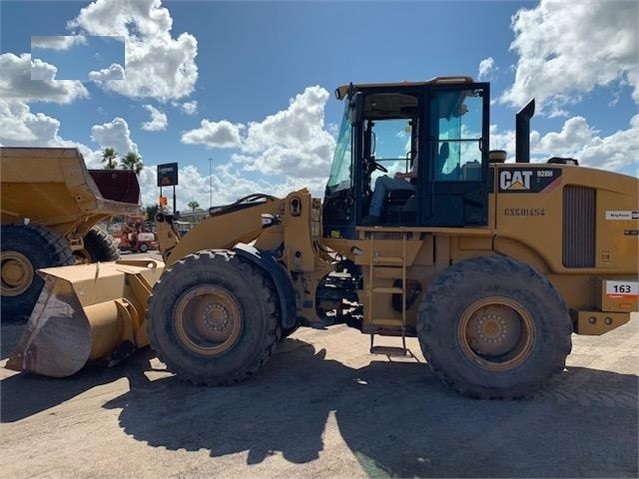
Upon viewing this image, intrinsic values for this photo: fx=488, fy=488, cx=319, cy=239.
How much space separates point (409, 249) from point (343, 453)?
223 cm

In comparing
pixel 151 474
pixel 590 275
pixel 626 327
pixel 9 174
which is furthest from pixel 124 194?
pixel 626 327

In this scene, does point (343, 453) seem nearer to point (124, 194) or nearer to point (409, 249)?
point (409, 249)

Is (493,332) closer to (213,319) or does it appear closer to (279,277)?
(279,277)

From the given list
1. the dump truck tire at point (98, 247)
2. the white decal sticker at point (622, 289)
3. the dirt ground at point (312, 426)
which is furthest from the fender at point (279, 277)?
the dump truck tire at point (98, 247)

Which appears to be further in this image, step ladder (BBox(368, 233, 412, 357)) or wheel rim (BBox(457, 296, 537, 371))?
step ladder (BBox(368, 233, 412, 357))

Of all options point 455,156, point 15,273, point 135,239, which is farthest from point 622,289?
point 135,239

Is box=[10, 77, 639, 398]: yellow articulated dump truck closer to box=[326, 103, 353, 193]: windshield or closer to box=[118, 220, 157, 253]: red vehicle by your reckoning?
box=[326, 103, 353, 193]: windshield

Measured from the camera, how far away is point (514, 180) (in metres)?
4.92

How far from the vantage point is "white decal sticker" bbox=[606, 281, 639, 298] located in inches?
188

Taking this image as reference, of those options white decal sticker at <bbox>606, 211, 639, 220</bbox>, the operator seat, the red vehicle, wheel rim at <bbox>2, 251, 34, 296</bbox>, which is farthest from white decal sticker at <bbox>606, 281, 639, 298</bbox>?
the red vehicle

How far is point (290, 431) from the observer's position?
3854 mm

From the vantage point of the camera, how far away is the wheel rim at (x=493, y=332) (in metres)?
4.55

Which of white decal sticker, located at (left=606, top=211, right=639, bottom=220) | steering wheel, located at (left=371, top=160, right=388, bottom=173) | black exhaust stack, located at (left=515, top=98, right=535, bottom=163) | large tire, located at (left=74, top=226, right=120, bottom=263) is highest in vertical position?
black exhaust stack, located at (left=515, top=98, right=535, bottom=163)

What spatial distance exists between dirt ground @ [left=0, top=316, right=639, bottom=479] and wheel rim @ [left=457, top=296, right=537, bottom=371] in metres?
0.42
